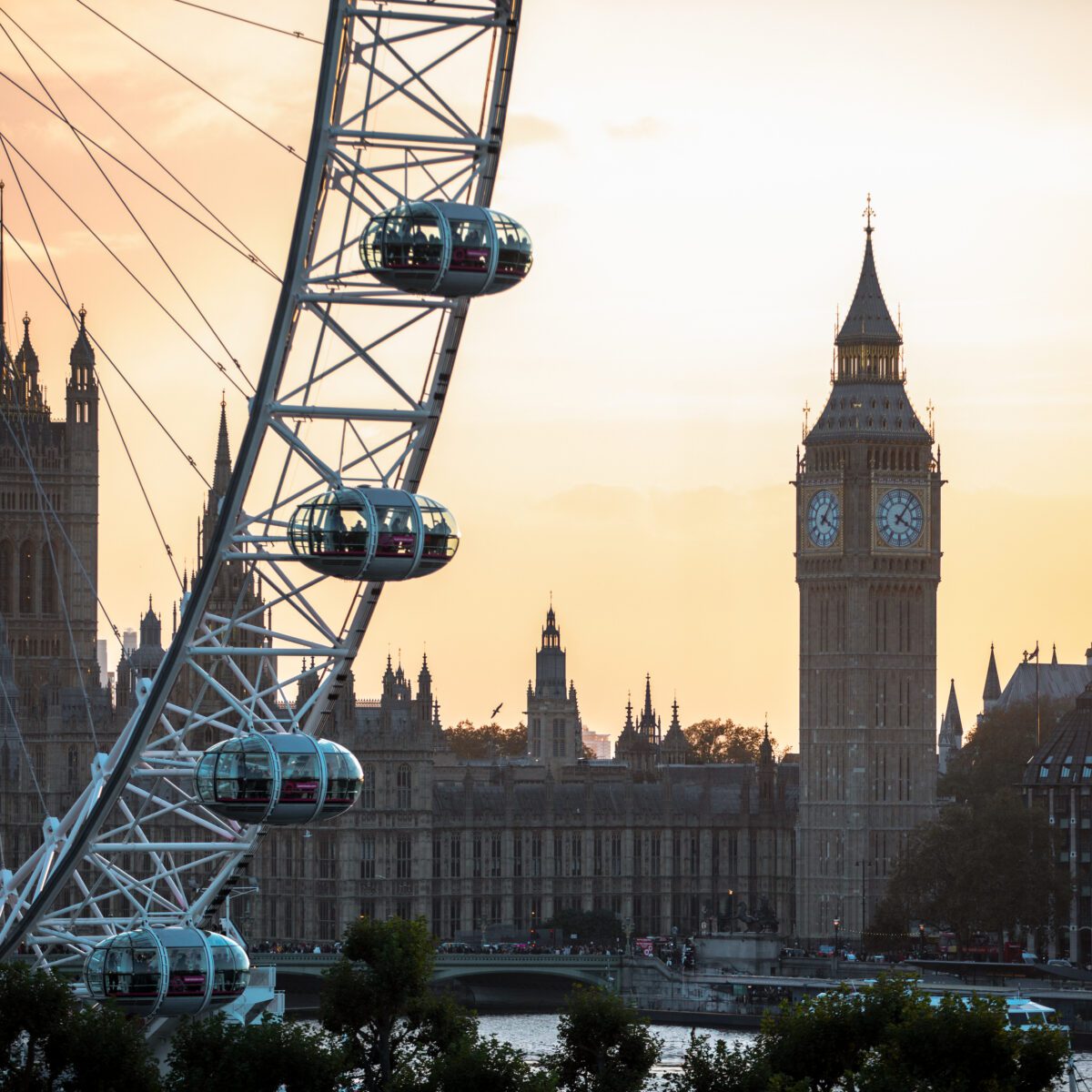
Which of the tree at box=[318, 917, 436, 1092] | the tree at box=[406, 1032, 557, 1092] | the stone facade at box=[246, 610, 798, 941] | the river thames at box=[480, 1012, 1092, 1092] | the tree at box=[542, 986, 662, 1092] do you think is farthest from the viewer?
the stone facade at box=[246, 610, 798, 941]

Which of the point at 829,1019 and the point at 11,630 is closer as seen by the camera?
the point at 829,1019

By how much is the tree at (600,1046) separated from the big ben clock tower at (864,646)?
70.0 meters

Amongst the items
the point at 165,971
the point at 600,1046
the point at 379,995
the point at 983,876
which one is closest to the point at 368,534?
the point at 165,971

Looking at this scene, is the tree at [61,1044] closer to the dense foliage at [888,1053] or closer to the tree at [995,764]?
the dense foliage at [888,1053]

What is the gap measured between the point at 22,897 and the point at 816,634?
8534cm

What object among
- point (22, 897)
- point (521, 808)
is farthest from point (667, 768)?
point (22, 897)

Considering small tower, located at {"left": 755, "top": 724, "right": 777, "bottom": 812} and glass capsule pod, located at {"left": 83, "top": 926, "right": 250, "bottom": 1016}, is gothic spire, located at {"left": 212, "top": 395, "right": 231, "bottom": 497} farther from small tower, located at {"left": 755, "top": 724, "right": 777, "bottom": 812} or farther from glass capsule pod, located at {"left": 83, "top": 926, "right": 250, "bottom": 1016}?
glass capsule pod, located at {"left": 83, "top": 926, "right": 250, "bottom": 1016}

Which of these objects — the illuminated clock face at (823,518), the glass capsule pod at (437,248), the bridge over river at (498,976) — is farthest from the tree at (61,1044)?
the illuminated clock face at (823,518)

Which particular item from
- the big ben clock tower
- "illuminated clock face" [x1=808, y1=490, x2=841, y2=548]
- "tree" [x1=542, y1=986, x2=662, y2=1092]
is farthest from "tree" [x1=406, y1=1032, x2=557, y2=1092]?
"illuminated clock face" [x1=808, y1=490, x2=841, y2=548]

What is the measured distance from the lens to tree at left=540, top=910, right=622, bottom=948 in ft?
543

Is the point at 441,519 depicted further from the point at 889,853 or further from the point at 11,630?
the point at 11,630

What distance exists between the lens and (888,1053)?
8688 centimetres

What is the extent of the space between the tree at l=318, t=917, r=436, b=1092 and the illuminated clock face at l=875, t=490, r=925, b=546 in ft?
221

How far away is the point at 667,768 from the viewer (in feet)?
587
